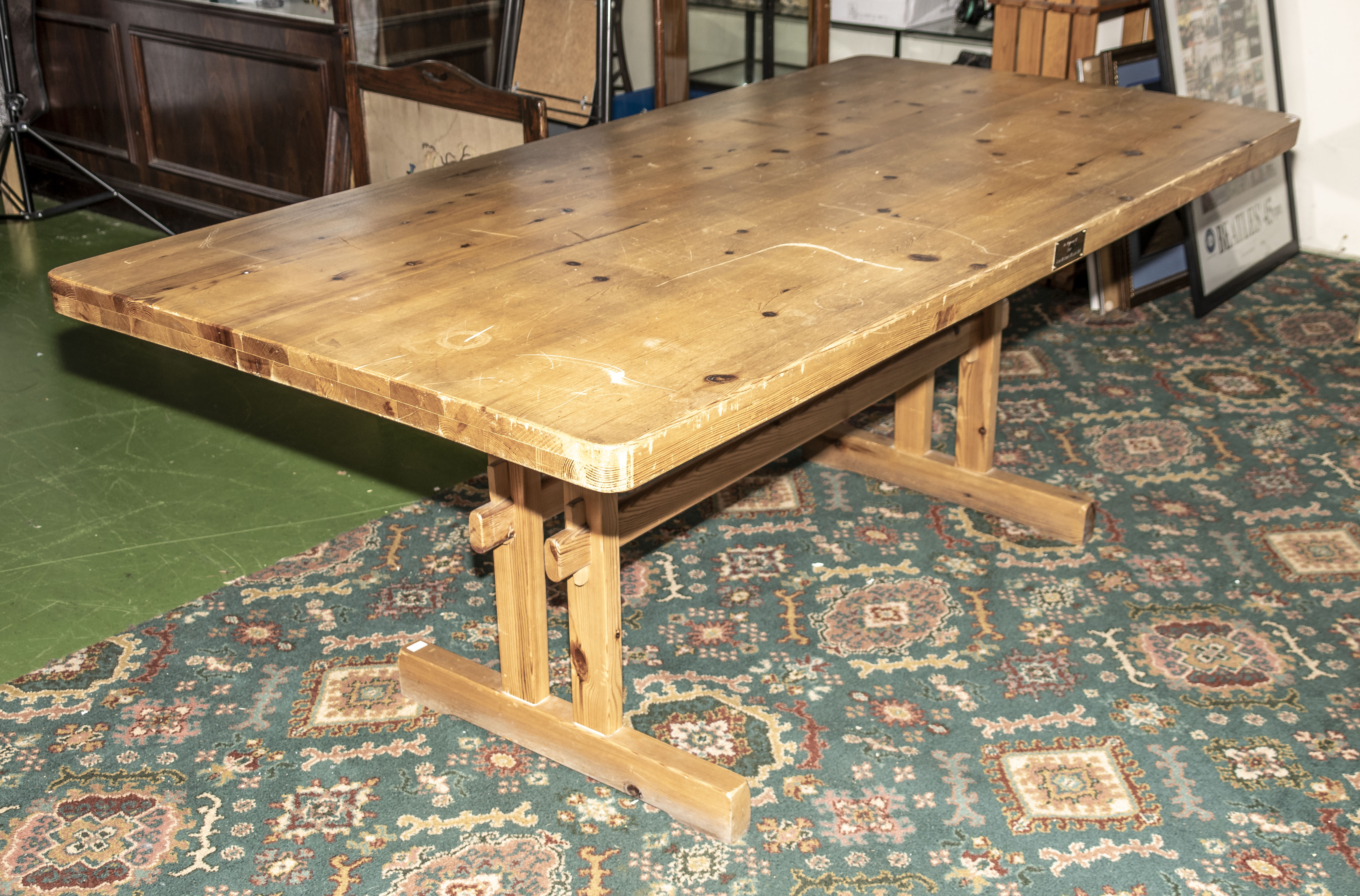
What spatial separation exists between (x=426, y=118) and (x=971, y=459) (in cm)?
177

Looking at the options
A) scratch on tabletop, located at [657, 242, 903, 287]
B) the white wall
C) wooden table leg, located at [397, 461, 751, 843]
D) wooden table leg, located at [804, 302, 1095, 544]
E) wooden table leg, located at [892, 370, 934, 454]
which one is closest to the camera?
scratch on tabletop, located at [657, 242, 903, 287]

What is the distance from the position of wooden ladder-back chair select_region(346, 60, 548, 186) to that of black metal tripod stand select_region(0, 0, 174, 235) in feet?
4.71

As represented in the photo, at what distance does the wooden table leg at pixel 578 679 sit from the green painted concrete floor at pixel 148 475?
0.82 m

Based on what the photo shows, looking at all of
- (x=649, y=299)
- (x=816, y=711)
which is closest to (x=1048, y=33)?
(x=816, y=711)

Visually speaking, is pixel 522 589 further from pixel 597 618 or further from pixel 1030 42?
pixel 1030 42

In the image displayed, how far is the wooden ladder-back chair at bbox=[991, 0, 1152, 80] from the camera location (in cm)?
392

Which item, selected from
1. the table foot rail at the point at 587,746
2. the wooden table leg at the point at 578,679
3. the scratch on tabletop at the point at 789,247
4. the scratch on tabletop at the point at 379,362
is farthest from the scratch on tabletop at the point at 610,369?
the table foot rail at the point at 587,746

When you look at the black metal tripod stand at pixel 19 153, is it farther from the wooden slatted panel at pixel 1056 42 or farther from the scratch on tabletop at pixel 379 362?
the scratch on tabletop at pixel 379 362

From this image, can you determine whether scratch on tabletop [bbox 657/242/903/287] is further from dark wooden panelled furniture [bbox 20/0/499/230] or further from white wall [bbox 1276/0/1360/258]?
white wall [bbox 1276/0/1360/258]

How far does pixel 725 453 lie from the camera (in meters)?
2.37

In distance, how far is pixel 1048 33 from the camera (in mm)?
3998

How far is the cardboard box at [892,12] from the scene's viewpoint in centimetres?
456

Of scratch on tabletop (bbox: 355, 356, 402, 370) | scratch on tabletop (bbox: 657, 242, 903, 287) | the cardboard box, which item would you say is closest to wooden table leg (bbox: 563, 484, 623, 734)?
scratch on tabletop (bbox: 657, 242, 903, 287)

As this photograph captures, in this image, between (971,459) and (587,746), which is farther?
(971,459)
